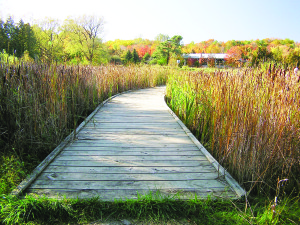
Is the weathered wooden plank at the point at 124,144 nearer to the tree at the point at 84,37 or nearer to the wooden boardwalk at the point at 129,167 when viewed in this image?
the wooden boardwalk at the point at 129,167

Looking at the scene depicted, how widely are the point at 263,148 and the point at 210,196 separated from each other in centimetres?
60

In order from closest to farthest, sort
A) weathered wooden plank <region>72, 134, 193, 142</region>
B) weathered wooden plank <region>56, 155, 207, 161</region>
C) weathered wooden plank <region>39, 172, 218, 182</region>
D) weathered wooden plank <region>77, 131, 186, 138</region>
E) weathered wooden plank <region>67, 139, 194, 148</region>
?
weathered wooden plank <region>39, 172, 218, 182</region> → weathered wooden plank <region>56, 155, 207, 161</region> → weathered wooden plank <region>67, 139, 194, 148</region> → weathered wooden plank <region>72, 134, 193, 142</region> → weathered wooden plank <region>77, 131, 186, 138</region>

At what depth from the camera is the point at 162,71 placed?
1132cm

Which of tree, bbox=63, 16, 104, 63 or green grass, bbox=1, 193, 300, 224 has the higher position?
tree, bbox=63, 16, 104, 63

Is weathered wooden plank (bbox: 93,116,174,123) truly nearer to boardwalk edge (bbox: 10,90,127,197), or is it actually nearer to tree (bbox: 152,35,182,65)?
boardwalk edge (bbox: 10,90,127,197)

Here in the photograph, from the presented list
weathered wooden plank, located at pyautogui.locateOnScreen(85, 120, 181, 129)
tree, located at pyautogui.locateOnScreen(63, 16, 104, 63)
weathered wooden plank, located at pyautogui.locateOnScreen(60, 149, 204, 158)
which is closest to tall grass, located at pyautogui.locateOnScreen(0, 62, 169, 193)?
weathered wooden plank, located at pyautogui.locateOnScreen(60, 149, 204, 158)

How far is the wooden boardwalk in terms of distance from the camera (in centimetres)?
165

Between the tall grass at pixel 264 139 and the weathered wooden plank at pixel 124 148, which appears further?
the weathered wooden plank at pixel 124 148

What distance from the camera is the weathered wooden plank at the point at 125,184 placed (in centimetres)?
168

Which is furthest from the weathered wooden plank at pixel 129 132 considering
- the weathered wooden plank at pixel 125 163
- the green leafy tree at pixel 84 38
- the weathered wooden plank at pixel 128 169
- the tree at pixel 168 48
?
the tree at pixel 168 48

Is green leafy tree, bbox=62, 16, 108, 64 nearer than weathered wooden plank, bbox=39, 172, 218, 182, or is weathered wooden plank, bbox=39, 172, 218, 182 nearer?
weathered wooden plank, bbox=39, 172, 218, 182

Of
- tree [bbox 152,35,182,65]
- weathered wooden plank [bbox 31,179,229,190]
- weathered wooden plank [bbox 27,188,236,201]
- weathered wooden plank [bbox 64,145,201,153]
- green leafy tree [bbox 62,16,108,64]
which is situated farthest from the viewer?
tree [bbox 152,35,182,65]

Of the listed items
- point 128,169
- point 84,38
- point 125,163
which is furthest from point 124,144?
point 84,38

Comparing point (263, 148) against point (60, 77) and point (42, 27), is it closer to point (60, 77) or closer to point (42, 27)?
point (60, 77)
